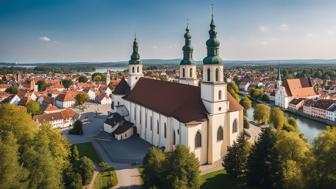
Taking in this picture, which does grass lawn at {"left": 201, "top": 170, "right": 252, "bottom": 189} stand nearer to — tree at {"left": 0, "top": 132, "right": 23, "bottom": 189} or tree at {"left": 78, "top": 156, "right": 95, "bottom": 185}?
tree at {"left": 78, "top": 156, "right": 95, "bottom": 185}

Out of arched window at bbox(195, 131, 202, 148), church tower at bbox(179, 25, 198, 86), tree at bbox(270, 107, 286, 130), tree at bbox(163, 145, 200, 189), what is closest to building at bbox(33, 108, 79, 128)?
church tower at bbox(179, 25, 198, 86)

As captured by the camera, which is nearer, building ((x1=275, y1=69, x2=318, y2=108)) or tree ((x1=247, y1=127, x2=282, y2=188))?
tree ((x1=247, y1=127, x2=282, y2=188))

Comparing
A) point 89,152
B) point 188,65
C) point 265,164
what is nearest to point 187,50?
point 188,65

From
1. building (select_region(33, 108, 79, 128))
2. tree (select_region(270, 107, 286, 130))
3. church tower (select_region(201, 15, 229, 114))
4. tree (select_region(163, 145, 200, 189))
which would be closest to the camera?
tree (select_region(163, 145, 200, 189))

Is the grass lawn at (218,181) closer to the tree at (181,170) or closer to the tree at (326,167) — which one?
the tree at (181,170)

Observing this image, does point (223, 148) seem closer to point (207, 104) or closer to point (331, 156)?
point (207, 104)

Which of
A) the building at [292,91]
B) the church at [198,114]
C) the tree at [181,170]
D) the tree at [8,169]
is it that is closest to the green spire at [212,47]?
the church at [198,114]

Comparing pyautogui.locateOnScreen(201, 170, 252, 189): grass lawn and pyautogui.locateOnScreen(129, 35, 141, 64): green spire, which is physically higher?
pyautogui.locateOnScreen(129, 35, 141, 64): green spire
